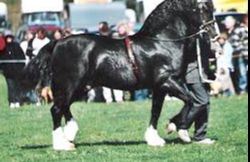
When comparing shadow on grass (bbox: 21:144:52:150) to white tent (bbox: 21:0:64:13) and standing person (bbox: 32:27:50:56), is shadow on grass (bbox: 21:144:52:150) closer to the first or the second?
standing person (bbox: 32:27:50:56)

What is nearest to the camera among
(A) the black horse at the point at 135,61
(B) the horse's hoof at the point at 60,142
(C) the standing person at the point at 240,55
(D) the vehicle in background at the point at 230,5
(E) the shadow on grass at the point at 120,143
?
(B) the horse's hoof at the point at 60,142

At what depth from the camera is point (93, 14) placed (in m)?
40.6

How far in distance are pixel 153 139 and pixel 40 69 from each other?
2.03 meters

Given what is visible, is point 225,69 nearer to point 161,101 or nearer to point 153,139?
point 161,101

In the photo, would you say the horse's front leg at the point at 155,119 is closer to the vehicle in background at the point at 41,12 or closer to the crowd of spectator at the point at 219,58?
the crowd of spectator at the point at 219,58

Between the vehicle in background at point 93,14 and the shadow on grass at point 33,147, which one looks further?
the vehicle in background at point 93,14

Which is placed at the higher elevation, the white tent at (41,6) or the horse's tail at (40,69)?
the horse's tail at (40,69)

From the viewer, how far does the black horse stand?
12188mm

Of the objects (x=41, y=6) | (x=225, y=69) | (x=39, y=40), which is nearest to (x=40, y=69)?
(x=39, y=40)

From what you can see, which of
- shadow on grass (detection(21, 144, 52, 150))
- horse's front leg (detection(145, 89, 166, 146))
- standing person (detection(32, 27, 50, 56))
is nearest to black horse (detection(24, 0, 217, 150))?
horse's front leg (detection(145, 89, 166, 146))

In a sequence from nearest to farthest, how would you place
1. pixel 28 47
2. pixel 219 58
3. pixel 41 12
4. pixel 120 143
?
pixel 120 143
pixel 28 47
pixel 219 58
pixel 41 12

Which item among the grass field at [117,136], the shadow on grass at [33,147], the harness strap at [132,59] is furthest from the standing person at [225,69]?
the shadow on grass at [33,147]

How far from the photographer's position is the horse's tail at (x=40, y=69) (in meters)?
12.7

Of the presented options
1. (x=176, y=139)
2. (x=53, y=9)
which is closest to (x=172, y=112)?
(x=176, y=139)
